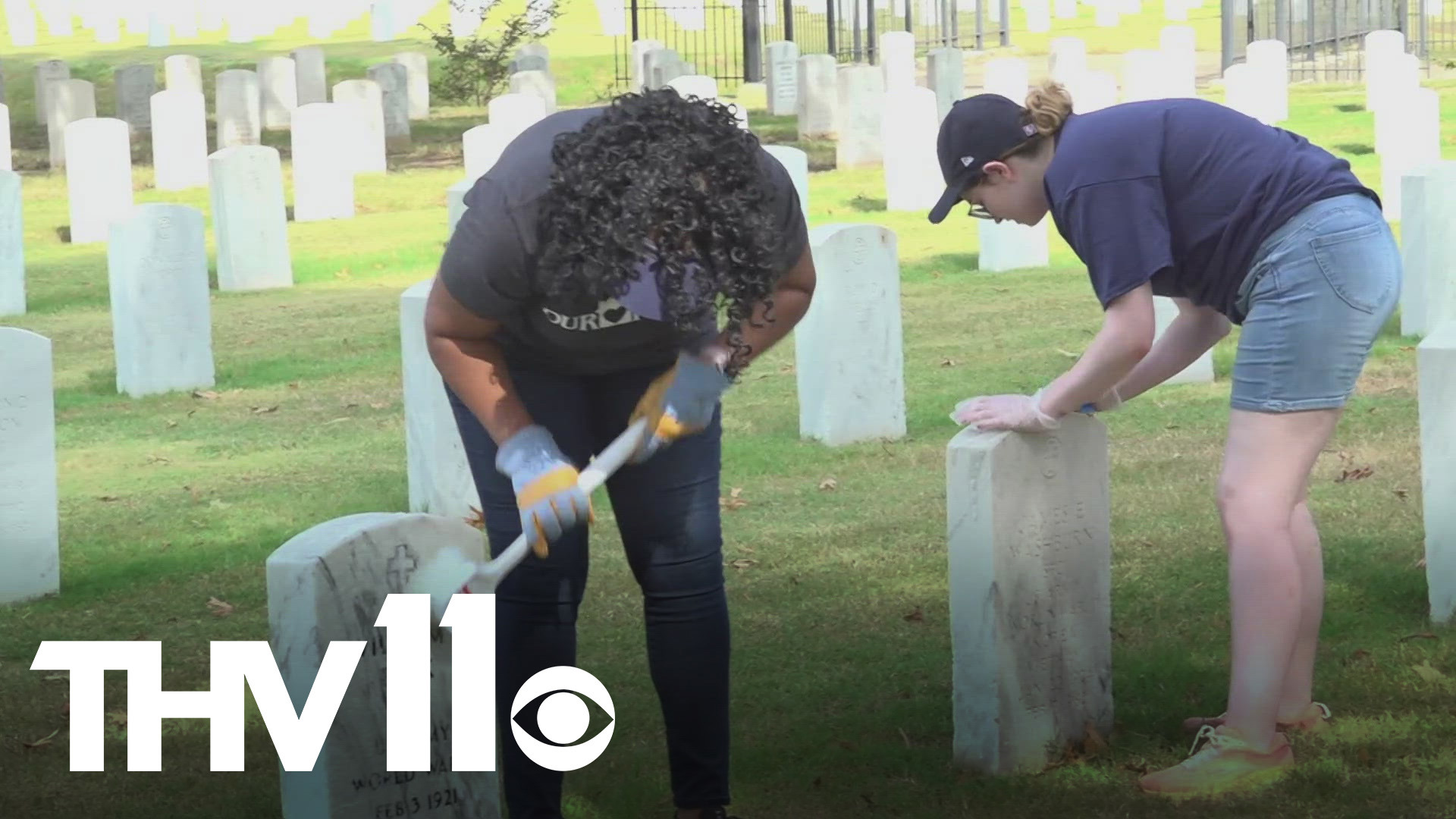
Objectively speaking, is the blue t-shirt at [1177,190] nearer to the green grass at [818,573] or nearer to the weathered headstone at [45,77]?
the green grass at [818,573]

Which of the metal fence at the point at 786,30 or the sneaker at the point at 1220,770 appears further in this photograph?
the metal fence at the point at 786,30

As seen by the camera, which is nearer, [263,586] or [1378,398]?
[263,586]

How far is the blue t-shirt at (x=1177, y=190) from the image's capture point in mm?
3652

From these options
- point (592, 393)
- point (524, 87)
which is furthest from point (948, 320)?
point (524, 87)

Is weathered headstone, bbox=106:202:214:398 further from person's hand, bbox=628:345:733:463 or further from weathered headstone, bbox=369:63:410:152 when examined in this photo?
weathered headstone, bbox=369:63:410:152

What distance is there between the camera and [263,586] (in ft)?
19.5

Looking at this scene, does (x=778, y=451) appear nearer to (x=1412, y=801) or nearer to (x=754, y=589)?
(x=754, y=589)

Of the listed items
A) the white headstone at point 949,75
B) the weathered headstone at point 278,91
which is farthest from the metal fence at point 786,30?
the white headstone at point 949,75

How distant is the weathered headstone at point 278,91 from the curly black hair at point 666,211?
2115 centimetres

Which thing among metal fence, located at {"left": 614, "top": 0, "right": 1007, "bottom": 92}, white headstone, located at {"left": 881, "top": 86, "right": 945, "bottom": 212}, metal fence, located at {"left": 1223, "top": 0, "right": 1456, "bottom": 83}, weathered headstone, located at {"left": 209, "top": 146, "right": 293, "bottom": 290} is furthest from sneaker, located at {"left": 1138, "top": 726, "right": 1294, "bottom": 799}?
metal fence, located at {"left": 614, "top": 0, "right": 1007, "bottom": 92}

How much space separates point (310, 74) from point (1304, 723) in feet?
68.0

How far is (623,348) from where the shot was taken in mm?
3467

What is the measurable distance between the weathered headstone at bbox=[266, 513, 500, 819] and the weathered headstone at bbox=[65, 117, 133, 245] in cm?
1204

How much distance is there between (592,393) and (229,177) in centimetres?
894
